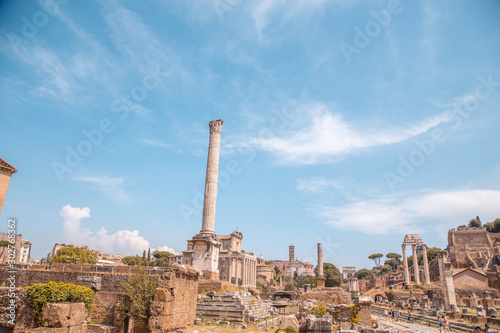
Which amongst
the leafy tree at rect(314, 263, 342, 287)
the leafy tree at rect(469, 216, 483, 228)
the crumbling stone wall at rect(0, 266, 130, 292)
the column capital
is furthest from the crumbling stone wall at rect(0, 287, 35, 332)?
the leafy tree at rect(469, 216, 483, 228)

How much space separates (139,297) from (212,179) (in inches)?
706

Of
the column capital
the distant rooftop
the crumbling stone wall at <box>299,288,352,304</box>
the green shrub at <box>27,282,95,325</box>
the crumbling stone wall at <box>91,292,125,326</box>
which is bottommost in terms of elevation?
the crumbling stone wall at <box>299,288,352,304</box>

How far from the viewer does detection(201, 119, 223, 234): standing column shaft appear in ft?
91.9

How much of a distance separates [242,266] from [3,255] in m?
37.5

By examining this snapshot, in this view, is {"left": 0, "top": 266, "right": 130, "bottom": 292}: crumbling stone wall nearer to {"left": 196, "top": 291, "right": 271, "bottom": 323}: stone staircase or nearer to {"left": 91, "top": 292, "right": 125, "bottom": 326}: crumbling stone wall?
{"left": 196, "top": 291, "right": 271, "bottom": 323}: stone staircase

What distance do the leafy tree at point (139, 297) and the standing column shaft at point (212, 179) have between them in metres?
15.0

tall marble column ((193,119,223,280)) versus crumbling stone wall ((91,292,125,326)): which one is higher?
tall marble column ((193,119,223,280))

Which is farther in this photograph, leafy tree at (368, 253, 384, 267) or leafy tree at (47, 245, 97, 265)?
leafy tree at (368, 253, 384, 267)

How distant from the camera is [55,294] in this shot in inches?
415

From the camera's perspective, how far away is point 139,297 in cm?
1195

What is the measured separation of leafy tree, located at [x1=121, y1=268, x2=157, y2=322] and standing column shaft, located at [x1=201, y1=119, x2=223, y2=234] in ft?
49.1

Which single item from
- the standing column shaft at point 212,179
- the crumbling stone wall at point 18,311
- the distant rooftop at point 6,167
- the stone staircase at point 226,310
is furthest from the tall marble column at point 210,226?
the distant rooftop at point 6,167

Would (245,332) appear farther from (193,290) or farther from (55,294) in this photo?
(55,294)

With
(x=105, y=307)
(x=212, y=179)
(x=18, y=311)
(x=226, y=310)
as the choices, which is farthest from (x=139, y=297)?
(x=212, y=179)
